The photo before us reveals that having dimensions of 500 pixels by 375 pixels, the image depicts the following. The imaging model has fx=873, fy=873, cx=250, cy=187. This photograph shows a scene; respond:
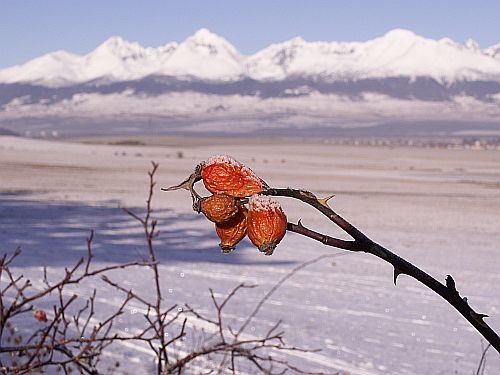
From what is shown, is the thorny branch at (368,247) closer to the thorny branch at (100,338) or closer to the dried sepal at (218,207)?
the dried sepal at (218,207)

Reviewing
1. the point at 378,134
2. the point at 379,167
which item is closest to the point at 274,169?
the point at 379,167

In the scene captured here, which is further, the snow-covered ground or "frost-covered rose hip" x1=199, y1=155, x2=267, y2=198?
the snow-covered ground

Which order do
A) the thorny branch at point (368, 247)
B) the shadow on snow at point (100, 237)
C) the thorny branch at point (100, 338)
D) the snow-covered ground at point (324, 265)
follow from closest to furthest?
the thorny branch at point (368, 247), the thorny branch at point (100, 338), the snow-covered ground at point (324, 265), the shadow on snow at point (100, 237)

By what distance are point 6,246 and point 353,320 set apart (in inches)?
237

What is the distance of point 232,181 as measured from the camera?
812mm

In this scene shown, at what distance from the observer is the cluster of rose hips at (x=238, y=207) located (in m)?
0.79

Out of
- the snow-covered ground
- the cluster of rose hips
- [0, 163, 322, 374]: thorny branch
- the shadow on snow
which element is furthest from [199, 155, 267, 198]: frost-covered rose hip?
the shadow on snow

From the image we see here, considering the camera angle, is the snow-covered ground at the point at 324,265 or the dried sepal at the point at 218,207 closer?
the dried sepal at the point at 218,207

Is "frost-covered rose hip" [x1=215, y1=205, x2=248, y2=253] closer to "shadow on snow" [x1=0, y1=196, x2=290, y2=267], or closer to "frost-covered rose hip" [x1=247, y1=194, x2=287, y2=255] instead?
"frost-covered rose hip" [x1=247, y1=194, x2=287, y2=255]

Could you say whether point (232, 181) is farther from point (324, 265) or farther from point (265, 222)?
point (324, 265)

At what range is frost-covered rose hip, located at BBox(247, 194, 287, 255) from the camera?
0.79 meters

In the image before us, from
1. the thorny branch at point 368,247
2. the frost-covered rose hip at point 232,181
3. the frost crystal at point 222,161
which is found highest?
the frost crystal at point 222,161

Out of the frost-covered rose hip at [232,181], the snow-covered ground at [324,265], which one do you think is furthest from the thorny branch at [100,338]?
the frost-covered rose hip at [232,181]

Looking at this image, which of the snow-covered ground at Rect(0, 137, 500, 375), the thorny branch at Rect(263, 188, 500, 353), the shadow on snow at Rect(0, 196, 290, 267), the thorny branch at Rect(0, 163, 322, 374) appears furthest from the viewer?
the shadow on snow at Rect(0, 196, 290, 267)
